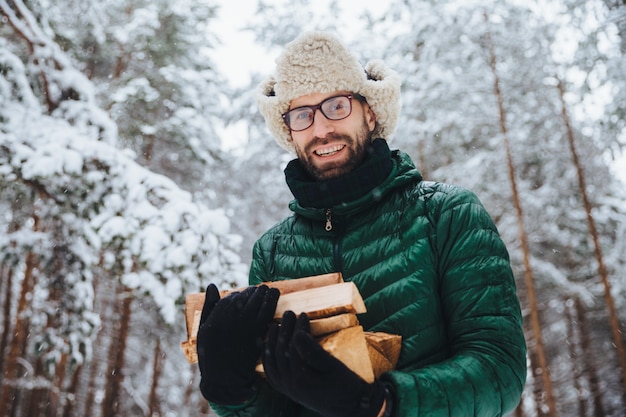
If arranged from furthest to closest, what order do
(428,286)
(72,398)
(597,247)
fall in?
(72,398) → (597,247) → (428,286)

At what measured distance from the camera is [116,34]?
11945mm

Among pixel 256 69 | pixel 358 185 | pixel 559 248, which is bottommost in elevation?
pixel 559 248

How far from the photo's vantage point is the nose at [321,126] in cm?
180

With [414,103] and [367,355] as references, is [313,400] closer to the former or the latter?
[367,355]

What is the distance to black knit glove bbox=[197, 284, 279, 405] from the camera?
1250 millimetres

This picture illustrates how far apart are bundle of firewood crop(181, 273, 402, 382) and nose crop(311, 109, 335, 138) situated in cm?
68

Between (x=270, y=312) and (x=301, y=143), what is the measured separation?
2.68 ft

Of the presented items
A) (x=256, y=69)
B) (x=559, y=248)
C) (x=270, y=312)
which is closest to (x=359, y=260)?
(x=270, y=312)

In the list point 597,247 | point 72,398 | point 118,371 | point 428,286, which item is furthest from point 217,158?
point 428,286

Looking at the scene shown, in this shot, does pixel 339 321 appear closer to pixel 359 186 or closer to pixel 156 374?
pixel 359 186

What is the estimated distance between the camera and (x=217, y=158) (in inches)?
515

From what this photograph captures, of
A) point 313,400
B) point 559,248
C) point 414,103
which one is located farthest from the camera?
point 559,248

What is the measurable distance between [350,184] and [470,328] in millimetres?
654

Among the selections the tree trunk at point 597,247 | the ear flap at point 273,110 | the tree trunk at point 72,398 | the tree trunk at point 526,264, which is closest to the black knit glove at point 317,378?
the ear flap at point 273,110
